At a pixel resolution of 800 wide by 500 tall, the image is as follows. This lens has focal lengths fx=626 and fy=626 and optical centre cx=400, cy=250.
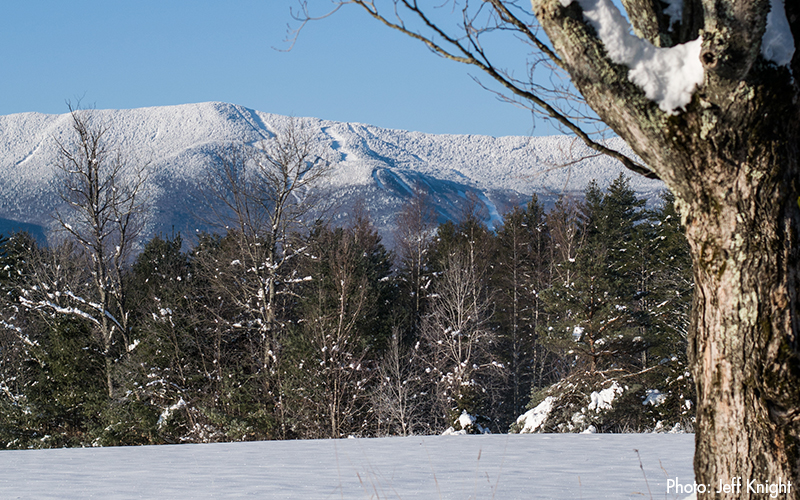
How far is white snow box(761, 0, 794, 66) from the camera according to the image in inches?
81.3

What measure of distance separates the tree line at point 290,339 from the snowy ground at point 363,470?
1106 centimetres

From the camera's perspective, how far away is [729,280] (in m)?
2.19

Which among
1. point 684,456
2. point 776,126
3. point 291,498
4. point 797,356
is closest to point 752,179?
point 776,126

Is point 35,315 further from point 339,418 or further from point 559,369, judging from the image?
point 559,369

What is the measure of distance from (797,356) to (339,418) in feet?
58.5

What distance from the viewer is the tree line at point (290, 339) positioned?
1817 cm

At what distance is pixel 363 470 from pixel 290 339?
14898mm

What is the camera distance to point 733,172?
2.15 m

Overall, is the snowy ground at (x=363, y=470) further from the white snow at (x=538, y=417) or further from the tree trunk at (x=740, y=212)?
the white snow at (x=538, y=417)

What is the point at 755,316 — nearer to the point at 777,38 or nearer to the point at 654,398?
the point at 777,38

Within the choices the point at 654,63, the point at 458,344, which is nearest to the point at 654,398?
the point at 458,344

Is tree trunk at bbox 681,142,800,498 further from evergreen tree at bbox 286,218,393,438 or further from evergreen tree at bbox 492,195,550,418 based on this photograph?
evergreen tree at bbox 492,195,550,418

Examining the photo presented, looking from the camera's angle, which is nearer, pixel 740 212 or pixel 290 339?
pixel 740 212

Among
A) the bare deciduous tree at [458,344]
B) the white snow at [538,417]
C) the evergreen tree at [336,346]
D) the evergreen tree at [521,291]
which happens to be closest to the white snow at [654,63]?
the white snow at [538,417]
